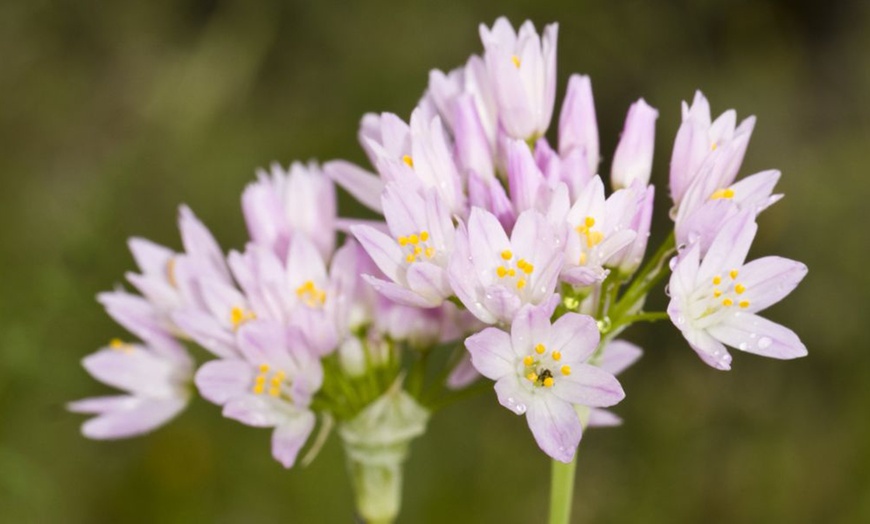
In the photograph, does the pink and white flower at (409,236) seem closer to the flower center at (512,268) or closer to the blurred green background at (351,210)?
the flower center at (512,268)

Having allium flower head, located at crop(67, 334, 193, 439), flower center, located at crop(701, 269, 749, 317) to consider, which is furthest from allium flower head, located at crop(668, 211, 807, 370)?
allium flower head, located at crop(67, 334, 193, 439)

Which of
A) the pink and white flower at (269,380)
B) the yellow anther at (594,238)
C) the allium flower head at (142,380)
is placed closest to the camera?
the yellow anther at (594,238)

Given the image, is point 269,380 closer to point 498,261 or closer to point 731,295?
point 498,261

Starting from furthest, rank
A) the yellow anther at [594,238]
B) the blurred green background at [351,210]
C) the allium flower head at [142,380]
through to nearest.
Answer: the blurred green background at [351,210]
the allium flower head at [142,380]
the yellow anther at [594,238]

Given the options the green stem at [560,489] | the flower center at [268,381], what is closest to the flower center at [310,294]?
the flower center at [268,381]

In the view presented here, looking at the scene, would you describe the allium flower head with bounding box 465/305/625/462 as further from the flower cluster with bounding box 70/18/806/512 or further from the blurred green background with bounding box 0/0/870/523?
the blurred green background with bounding box 0/0/870/523

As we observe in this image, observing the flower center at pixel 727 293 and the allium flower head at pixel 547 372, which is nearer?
the allium flower head at pixel 547 372

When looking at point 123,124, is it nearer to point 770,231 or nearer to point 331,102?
point 331,102
